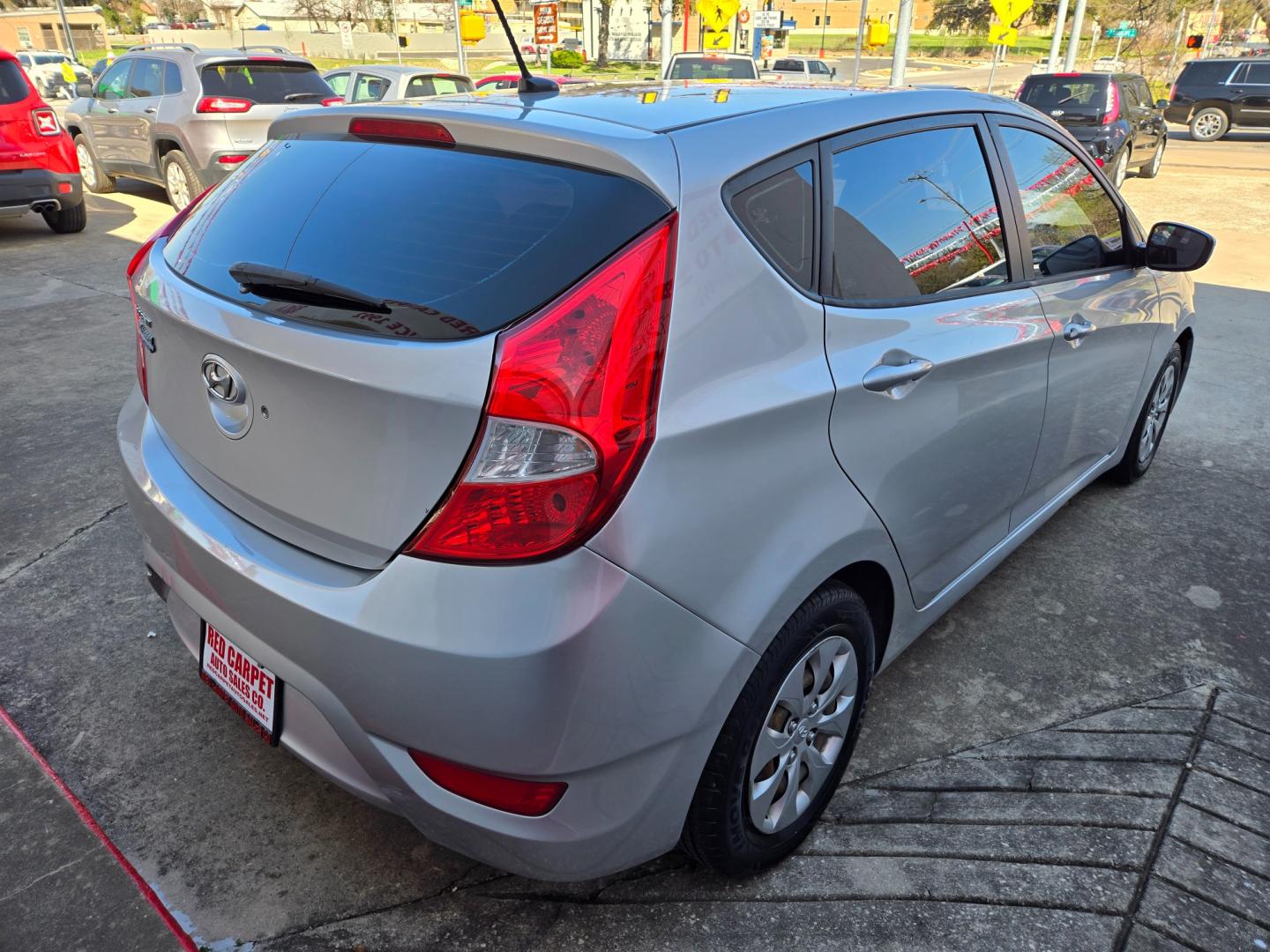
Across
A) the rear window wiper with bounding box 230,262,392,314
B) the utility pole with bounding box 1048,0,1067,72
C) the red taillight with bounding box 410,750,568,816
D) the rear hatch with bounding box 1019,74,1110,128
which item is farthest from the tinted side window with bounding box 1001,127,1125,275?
the utility pole with bounding box 1048,0,1067,72

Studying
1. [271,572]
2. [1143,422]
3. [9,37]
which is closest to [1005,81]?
[1143,422]

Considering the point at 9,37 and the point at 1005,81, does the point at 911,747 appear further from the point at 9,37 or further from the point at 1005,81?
the point at 9,37

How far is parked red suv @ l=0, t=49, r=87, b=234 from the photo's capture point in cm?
819

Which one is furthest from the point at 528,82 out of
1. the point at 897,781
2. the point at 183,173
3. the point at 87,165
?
the point at 87,165

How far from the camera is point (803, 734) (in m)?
2.03

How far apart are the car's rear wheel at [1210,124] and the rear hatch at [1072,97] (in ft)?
32.3

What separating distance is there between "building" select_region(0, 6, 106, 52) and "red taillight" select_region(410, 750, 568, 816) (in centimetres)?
8155

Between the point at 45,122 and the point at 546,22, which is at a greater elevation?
the point at 546,22

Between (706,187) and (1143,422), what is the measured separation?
307cm

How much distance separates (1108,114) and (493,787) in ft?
48.0

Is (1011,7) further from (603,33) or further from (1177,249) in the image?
(603,33)

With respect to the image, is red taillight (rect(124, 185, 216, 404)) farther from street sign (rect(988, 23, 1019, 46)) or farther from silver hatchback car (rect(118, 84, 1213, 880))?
street sign (rect(988, 23, 1019, 46))

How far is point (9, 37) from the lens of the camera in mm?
68125

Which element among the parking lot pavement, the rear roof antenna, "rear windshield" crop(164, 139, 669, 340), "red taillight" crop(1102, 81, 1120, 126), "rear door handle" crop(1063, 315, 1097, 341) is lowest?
the parking lot pavement
